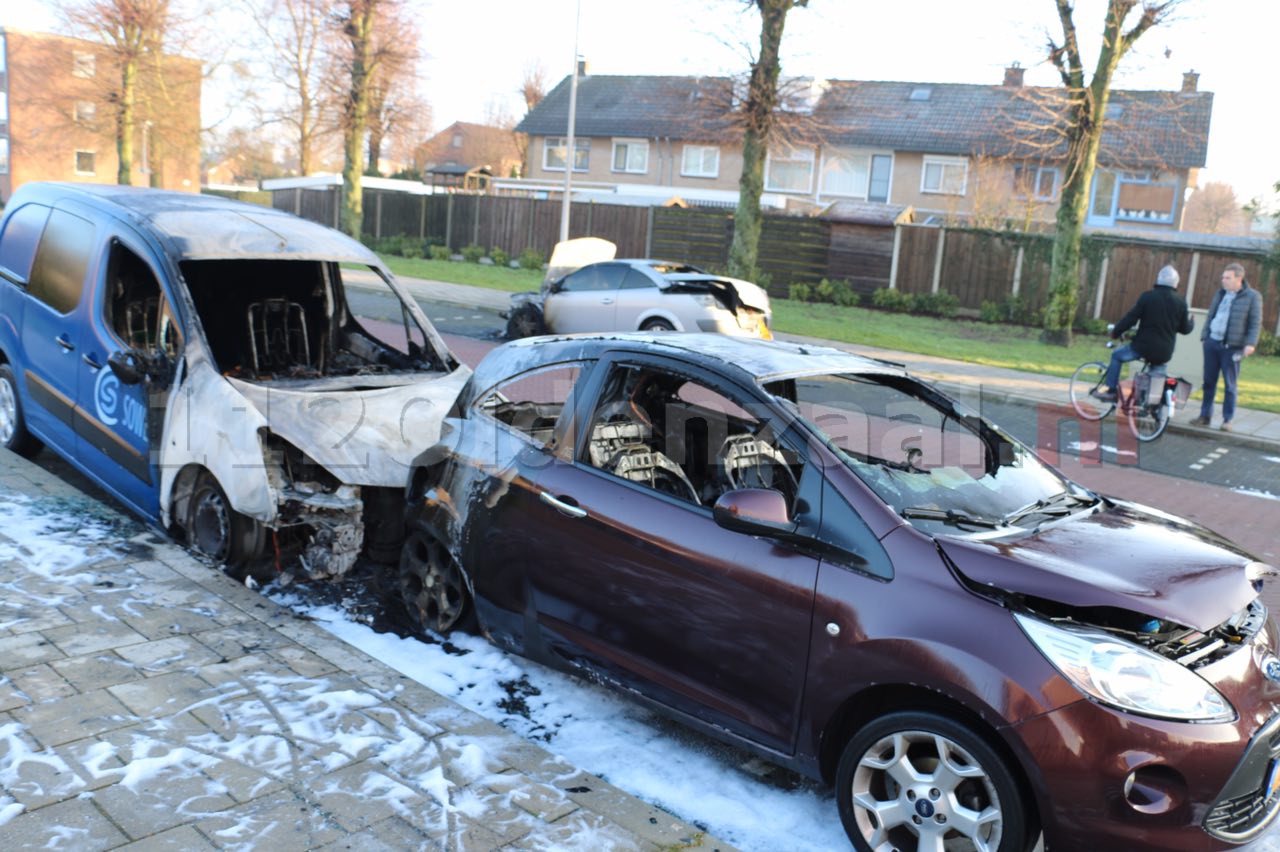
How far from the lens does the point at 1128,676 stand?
10.3 ft

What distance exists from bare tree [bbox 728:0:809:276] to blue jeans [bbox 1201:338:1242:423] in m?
12.4

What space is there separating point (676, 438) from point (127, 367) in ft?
10.4

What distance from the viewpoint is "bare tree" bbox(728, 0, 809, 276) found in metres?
22.4

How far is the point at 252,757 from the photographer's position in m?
3.81

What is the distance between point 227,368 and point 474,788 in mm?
4388

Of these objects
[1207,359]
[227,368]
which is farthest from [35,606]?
[1207,359]

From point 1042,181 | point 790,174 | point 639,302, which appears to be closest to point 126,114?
point 790,174

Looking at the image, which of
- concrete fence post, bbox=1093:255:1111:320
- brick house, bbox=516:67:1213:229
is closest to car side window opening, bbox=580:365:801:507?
concrete fence post, bbox=1093:255:1111:320

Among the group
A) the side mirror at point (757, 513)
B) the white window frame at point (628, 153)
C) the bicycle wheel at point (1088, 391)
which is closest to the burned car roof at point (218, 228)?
the side mirror at point (757, 513)

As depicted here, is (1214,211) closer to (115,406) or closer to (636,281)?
(636,281)

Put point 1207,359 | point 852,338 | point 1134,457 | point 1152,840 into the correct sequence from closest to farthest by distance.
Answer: point 1152,840 < point 1134,457 < point 1207,359 < point 852,338

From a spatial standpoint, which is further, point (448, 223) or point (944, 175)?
point (944, 175)

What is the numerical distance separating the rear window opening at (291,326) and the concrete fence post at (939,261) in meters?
22.2

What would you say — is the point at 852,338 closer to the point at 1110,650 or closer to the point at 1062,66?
the point at 1062,66
